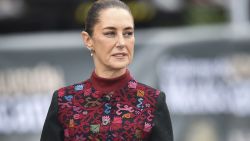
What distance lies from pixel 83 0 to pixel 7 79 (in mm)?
1120

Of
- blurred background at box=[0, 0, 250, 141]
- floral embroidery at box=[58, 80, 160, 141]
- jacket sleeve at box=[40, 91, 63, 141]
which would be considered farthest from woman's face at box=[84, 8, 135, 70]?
blurred background at box=[0, 0, 250, 141]

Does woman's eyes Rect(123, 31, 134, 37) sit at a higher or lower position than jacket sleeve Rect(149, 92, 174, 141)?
higher

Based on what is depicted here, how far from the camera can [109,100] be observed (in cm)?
372

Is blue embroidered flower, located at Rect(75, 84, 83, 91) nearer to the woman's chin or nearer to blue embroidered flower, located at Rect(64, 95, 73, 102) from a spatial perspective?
blue embroidered flower, located at Rect(64, 95, 73, 102)

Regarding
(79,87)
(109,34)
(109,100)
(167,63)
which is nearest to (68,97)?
(79,87)

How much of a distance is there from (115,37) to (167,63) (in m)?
5.30

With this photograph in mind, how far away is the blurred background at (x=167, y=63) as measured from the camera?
8.88 m

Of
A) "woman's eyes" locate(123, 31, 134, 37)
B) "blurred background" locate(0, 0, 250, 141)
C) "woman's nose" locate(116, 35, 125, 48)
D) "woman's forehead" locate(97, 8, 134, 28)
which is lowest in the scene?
"blurred background" locate(0, 0, 250, 141)

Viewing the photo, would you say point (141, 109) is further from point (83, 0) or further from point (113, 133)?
point (83, 0)

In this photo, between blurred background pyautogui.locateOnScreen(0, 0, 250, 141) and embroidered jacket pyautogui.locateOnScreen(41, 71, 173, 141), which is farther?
blurred background pyautogui.locateOnScreen(0, 0, 250, 141)

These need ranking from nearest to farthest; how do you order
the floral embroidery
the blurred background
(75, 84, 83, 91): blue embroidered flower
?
1. the floral embroidery
2. (75, 84, 83, 91): blue embroidered flower
3. the blurred background

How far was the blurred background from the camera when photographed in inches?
350

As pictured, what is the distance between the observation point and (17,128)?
359 inches

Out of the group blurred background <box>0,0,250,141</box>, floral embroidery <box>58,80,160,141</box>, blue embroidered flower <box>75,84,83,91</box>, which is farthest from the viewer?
blurred background <box>0,0,250,141</box>
